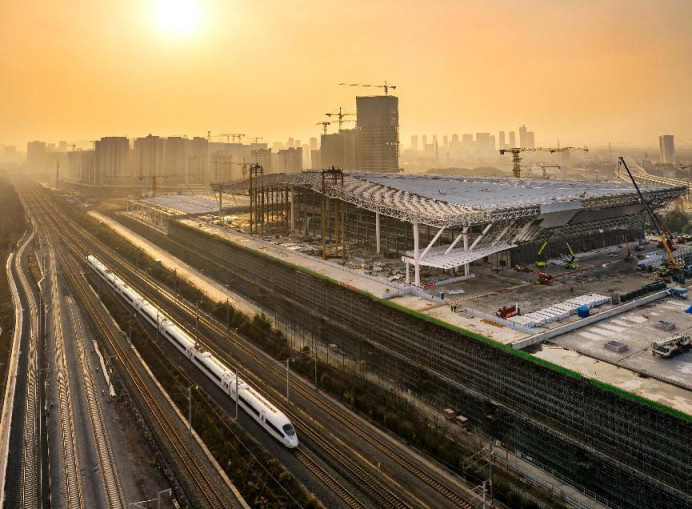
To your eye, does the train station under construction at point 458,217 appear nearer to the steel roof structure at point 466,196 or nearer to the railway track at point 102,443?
the steel roof structure at point 466,196

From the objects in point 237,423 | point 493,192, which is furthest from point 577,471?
point 493,192

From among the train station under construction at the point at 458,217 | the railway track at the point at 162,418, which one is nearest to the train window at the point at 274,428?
the railway track at the point at 162,418

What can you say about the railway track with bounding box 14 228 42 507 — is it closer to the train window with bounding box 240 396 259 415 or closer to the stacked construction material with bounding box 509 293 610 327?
the train window with bounding box 240 396 259 415

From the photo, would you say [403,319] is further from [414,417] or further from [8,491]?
[8,491]

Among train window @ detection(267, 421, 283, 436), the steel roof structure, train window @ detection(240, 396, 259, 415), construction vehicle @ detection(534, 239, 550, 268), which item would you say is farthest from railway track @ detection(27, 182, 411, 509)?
construction vehicle @ detection(534, 239, 550, 268)

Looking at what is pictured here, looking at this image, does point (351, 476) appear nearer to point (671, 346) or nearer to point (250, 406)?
point (250, 406)

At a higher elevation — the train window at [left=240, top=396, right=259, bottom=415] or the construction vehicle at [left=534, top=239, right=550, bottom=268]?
the construction vehicle at [left=534, top=239, right=550, bottom=268]

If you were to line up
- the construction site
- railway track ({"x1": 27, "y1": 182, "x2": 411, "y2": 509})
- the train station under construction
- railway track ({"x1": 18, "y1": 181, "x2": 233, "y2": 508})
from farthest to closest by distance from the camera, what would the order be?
1. the train station under construction
2. railway track ({"x1": 18, "y1": 181, "x2": 233, "y2": 508})
3. the construction site
4. railway track ({"x1": 27, "y1": 182, "x2": 411, "y2": 509})

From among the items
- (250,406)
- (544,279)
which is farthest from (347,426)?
(544,279)
